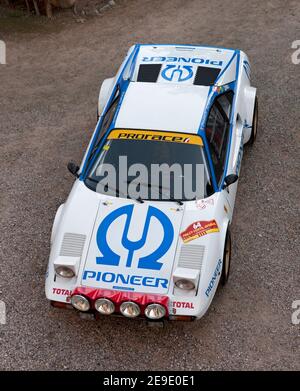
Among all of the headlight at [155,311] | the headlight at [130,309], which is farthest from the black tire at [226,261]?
the headlight at [130,309]

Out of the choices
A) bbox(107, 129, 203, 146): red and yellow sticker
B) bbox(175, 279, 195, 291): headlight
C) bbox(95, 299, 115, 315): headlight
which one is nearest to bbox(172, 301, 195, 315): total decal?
bbox(175, 279, 195, 291): headlight

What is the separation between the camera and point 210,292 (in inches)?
218

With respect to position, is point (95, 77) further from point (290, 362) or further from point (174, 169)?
point (290, 362)

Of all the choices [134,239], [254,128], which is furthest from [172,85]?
[134,239]

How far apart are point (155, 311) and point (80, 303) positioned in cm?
74

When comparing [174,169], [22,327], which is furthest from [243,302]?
[22,327]

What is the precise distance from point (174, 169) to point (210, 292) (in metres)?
1.46

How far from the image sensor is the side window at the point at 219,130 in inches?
254

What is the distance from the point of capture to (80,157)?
8391 millimetres

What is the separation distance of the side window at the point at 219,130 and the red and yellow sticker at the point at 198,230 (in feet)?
2.11

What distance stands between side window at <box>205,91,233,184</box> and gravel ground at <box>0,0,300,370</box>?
1.02 metres

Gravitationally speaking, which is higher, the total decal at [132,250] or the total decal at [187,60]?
the total decal at [187,60]

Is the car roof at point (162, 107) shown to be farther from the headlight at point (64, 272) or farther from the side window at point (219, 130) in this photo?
the headlight at point (64, 272)

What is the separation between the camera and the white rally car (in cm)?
538
